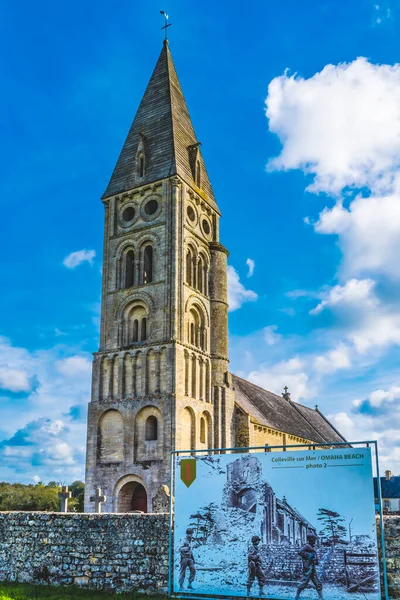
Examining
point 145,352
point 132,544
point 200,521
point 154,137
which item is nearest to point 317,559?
point 200,521

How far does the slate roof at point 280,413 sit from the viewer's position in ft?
146

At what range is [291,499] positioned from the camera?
39.7ft

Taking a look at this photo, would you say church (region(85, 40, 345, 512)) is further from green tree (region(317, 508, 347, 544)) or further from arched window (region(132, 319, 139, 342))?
green tree (region(317, 508, 347, 544))

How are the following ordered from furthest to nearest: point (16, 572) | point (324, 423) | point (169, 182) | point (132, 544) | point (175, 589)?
point (324, 423)
point (169, 182)
point (16, 572)
point (132, 544)
point (175, 589)

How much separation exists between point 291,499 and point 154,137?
33.7 meters

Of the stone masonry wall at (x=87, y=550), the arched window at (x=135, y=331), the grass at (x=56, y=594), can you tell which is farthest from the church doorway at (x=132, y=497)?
the grass at (x=56, y=594)

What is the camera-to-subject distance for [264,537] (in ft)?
40.0

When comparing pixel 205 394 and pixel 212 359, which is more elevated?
pixel 212 359

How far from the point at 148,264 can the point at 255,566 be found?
27800 mm

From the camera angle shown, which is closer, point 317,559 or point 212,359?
point 317,559

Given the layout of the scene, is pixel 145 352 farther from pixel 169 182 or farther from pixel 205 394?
pixel 169 182

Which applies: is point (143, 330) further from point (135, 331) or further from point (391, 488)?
point (391, 488)

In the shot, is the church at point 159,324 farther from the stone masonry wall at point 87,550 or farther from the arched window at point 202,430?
the stone masonry wall at point 87,550

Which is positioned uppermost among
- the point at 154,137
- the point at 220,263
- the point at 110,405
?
the point at 154,137
